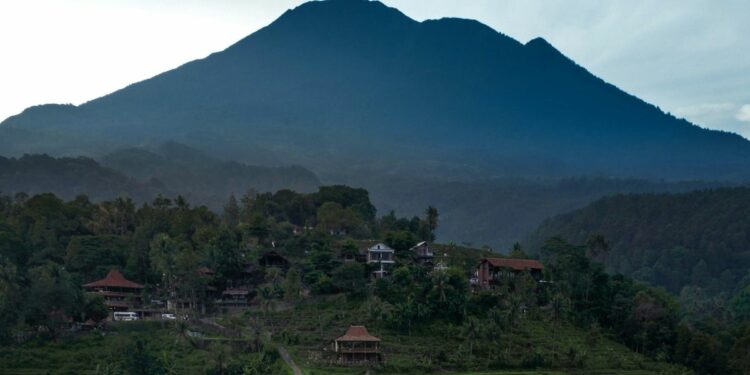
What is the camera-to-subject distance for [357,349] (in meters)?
55.4

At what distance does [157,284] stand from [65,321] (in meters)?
10.5

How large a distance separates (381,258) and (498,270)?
28.0 ft

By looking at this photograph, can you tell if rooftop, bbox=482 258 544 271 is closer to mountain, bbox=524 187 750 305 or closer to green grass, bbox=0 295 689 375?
green grass, bbox=0 295 689 375

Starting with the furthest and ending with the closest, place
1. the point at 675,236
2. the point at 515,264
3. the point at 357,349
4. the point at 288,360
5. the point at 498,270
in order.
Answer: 1. the point at 675,236
2. the point at 515,264
3. the point at 498,270
4. the point at 357,349
5. the point at 288,360

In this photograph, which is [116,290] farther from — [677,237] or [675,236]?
[675,236]

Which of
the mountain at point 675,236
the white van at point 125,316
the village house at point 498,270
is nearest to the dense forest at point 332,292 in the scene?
the village house at point 498,270

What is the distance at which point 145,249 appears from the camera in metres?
71.7

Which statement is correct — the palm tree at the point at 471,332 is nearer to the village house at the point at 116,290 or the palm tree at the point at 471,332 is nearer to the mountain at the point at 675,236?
the village house at the point at 116,290

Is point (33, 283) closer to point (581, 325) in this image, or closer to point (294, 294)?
point (294, 294)

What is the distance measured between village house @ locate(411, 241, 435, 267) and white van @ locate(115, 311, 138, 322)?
70.6 ft

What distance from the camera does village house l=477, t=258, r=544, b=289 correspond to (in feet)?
235

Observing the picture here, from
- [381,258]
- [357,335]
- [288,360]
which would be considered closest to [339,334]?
[357,335]

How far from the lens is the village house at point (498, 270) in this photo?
235ft

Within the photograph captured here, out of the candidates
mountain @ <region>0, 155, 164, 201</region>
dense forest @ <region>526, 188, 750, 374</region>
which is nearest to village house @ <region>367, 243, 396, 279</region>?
dense forest @ <region>526, 188, 750, 374</region>
